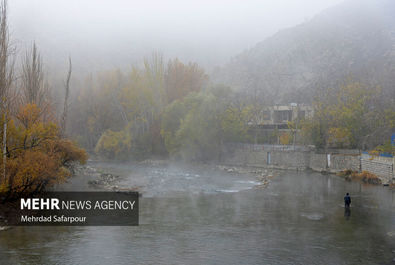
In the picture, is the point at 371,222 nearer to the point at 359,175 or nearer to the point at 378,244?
the point at 378,244

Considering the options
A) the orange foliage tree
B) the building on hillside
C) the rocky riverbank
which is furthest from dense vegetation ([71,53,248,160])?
the orange foliage tree

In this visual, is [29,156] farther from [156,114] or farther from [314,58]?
[314,58]

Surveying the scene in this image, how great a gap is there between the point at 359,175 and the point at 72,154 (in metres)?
29.1

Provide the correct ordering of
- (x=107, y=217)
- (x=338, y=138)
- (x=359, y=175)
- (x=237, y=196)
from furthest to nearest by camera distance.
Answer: (x=338, y=138) → (x=359, y=175) → (x=237, y=196) → (x=107, y=217)

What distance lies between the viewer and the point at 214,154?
68.0 m

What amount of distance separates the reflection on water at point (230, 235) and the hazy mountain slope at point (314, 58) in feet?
289

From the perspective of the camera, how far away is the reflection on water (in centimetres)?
1714

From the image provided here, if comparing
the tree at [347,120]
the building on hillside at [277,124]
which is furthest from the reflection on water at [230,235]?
the building on hillside at [277,124]

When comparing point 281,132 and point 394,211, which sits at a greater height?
point 281,132

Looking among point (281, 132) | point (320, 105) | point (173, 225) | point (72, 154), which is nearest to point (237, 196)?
point (173, 225)

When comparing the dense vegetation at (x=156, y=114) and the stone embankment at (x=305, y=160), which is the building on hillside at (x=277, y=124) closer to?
the stone embankment at (x=305, y=160)

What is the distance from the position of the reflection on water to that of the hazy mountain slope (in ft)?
289

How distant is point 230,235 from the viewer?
818 inches

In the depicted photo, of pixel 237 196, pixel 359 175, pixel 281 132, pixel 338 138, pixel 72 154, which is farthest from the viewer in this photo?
pixel 281 132
